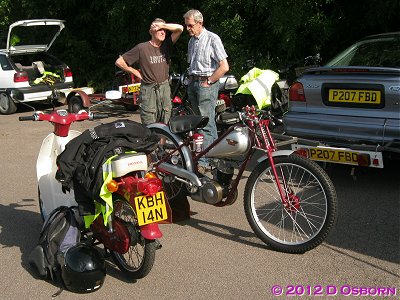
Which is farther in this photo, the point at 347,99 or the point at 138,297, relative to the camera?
the point at 347,99

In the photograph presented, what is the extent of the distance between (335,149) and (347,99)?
0.65 meters

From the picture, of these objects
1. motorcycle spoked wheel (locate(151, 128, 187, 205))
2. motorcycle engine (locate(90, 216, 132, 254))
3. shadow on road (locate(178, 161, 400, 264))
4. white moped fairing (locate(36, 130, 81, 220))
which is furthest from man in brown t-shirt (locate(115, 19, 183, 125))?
motorcycle engine (locate(90, 216, 132, 254))

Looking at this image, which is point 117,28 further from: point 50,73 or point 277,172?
point 277,172

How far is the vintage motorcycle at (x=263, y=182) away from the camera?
4.16 meters

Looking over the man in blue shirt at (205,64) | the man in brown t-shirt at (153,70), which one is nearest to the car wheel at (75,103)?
the man in brown t-shirt at (153,70)

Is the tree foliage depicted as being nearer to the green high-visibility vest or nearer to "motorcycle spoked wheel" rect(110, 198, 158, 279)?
the green high-visibility vest

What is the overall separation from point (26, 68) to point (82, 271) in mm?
10508

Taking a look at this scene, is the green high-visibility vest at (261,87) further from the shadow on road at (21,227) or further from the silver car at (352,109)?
the shadow on road at (21,227)

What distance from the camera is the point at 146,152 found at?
3.95m

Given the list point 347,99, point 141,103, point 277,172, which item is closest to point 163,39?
point 141,103

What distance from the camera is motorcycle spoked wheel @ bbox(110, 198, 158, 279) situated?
382 cm

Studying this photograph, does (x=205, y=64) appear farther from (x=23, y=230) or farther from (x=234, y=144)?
(x=23, y=230)

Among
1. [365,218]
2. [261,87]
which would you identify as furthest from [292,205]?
[261,87]

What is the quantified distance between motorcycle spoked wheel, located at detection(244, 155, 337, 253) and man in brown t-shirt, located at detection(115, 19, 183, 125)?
2.57 meters
